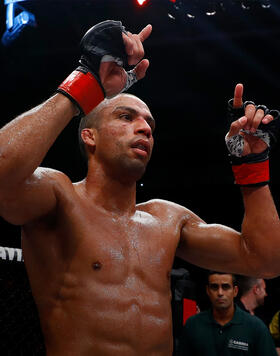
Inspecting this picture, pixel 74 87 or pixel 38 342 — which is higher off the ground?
pixel 74 87

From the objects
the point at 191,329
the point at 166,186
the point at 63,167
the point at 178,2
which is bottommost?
the point at 166,186

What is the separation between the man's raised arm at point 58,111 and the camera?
129 centimetres

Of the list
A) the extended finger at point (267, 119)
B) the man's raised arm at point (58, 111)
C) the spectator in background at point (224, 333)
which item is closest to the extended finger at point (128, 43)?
the man's raised arm at point (58, 111)

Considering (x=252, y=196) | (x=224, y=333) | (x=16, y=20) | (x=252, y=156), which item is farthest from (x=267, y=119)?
→ (x=16, y=20)

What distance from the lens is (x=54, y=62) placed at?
5.95 m

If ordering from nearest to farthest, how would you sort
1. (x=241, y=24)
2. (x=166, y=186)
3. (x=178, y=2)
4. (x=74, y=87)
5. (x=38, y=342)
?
1. (x=74, y=87)
2. (x=38, y=342)
3. (x=178, y=2)
4. (x=241, y=24)
5. (x=166, y=186)

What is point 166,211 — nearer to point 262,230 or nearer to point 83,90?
point 262,230

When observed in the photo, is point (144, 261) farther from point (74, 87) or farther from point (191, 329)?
point (191, 329)

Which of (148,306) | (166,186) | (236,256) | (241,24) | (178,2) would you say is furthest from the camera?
(166,186)

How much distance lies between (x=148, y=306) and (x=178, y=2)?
12.7 feet

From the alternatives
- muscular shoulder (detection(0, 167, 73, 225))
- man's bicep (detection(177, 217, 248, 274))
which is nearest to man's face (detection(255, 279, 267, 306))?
man's bicep (detection(177, 217, 248, 274))

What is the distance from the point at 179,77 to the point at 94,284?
16.5 ft

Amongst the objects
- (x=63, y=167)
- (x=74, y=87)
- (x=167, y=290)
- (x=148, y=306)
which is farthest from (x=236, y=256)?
(x=63, y=167)

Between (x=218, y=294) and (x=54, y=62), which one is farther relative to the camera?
(x=54, y=62)
